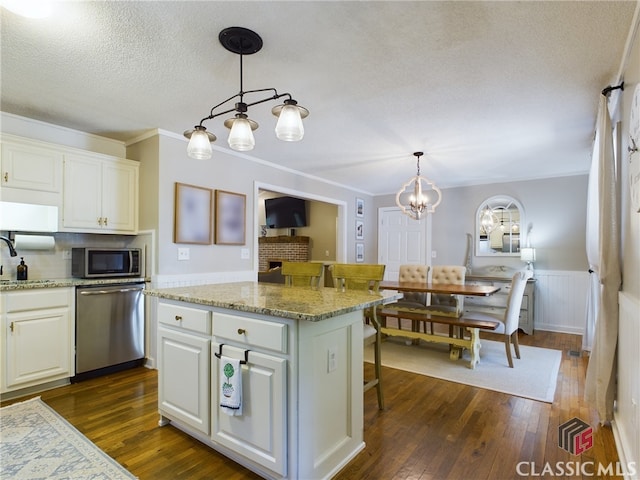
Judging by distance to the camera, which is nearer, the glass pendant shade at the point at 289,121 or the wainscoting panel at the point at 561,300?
the glass pendant shade at the point at 289,121

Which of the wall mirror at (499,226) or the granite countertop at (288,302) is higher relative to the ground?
the wall mirror at (499,226)

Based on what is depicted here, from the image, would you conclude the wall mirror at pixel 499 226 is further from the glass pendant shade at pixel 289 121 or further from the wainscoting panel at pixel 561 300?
the glass pendant shade at pixel 289 121

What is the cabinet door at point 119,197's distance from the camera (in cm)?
335

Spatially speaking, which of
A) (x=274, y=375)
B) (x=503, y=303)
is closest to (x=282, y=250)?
(x=503, y=303)

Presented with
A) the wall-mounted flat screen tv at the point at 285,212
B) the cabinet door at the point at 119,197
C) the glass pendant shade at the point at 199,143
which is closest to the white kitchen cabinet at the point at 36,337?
the cabinet door at the point at 119,197

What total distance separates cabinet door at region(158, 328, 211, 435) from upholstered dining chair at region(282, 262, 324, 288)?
1.20 m

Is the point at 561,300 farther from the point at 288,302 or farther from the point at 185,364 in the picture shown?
the point at 185,364

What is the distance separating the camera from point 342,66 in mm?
2141

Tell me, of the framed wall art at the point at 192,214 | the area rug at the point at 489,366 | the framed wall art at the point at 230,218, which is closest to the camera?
the area rug at the point at 489,366

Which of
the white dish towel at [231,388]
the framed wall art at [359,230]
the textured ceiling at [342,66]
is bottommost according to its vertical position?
the white dish towel at [231,388]

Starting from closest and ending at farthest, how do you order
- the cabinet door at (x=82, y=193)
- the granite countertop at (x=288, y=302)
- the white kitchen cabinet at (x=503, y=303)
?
1. the granite countertop at (x=288, y=302)
2. the cabinet door at (x=82, y=193)
3. the white kitchen cabinet at (x=503, y=303)

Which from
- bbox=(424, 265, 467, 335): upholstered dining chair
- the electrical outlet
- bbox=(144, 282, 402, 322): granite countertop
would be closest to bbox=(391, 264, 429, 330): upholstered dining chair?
bbox=(424, 265, 467, 335): upholstered dining chair

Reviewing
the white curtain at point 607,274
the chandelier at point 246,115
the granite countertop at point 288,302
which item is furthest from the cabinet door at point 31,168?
the white curtain at point 607,274

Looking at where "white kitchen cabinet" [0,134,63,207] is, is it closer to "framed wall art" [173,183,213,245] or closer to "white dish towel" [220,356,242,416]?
"framed wall art" [173,183,213,245]
